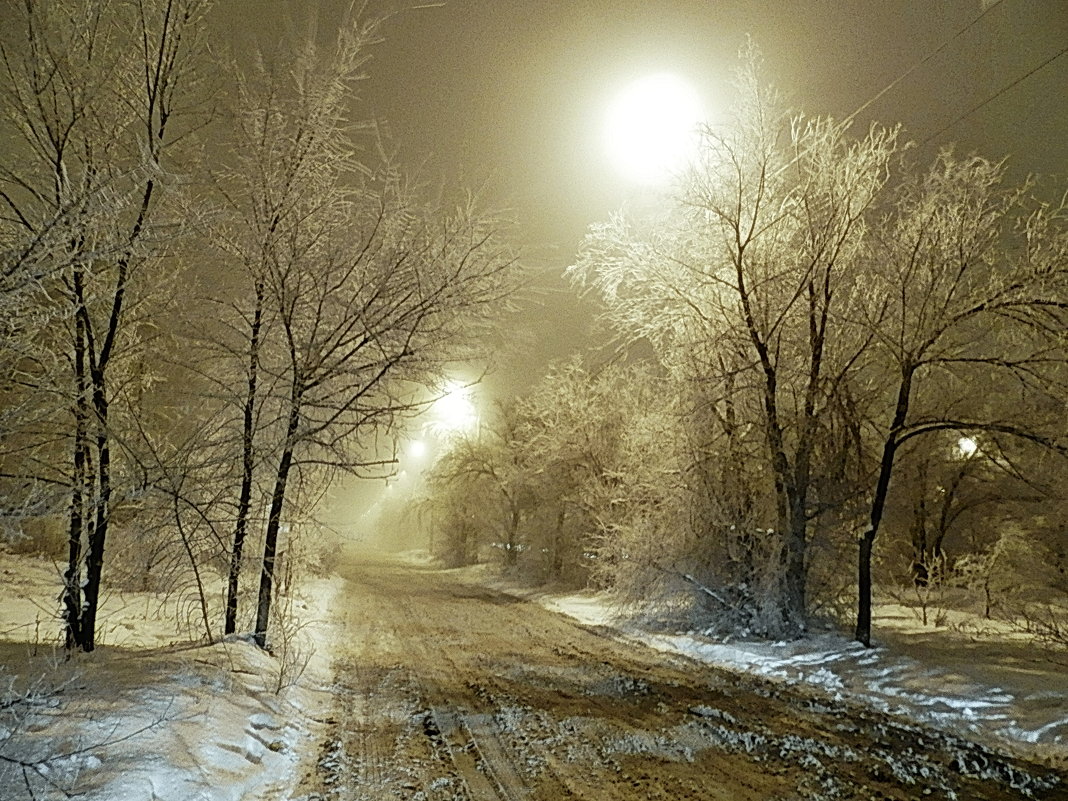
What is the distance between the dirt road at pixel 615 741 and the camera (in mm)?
4828

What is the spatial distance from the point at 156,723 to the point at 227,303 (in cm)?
469

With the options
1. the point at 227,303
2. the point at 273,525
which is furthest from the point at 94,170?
the point at 273,525

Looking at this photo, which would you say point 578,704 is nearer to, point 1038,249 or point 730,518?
point 730,518

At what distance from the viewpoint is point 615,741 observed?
5.81 metres

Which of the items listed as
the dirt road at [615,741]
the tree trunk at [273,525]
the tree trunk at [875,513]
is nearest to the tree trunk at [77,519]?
the tree trunk at [273,525]

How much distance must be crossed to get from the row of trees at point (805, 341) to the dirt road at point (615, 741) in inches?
145

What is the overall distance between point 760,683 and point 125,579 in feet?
26.0

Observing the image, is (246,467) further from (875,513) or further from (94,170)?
(875,513)

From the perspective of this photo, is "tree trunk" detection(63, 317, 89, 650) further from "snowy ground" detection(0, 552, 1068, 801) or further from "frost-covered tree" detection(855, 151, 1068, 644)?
"frost-covered tree" detection(855, 151, 1068, 644)

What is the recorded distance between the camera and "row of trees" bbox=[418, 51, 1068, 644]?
9594 mm

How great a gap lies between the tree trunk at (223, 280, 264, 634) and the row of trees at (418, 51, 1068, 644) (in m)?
6.67

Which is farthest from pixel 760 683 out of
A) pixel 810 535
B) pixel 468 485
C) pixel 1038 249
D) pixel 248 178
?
pixel 468 485

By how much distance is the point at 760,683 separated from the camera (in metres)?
8.56

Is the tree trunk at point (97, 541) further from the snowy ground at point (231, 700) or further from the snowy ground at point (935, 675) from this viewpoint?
the snowy ground at point (935, 675)
